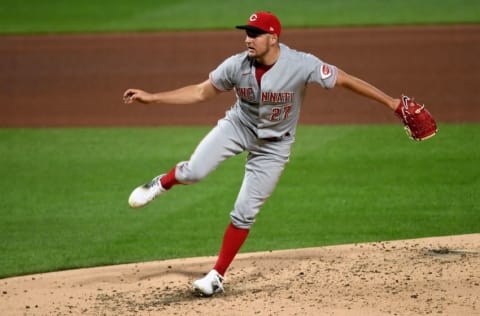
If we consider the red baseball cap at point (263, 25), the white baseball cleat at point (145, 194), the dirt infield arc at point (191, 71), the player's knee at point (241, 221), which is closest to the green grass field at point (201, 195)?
Answer: the dirt infield arc at point (191, 71)

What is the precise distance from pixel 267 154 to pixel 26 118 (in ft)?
24.5

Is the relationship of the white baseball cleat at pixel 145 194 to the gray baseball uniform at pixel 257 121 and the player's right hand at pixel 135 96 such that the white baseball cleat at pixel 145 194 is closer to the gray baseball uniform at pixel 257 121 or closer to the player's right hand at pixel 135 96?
the gray baseball uniform at pixel 257 121

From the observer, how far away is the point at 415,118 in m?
6.50

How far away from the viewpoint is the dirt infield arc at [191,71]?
13484 millimetres

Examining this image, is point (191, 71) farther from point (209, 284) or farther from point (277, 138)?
point (209, 284)

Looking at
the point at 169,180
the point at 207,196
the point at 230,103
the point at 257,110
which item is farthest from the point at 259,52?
the point at 230,103

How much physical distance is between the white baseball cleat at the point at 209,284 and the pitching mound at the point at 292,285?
58mm

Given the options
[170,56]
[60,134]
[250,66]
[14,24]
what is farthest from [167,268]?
[14,24]

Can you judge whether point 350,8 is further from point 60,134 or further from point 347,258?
point 347,258

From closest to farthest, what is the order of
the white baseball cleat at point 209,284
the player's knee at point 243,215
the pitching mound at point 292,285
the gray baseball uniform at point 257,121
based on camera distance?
the pitching mound at point 292,285, the gray baseball uniform at point 257,121, the white baseball cleat at point 209,284, the player's knee at point 243,215

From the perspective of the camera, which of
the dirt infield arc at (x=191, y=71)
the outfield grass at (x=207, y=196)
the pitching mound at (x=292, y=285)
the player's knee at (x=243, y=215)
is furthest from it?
the dirt infield arc at (x=191, y=71)

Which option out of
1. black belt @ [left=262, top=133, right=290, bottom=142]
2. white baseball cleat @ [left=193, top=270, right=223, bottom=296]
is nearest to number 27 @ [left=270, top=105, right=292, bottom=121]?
black belt @ [left=262, top=133, right=290, bottom=142]

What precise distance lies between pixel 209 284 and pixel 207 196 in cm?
315

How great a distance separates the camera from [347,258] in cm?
754
